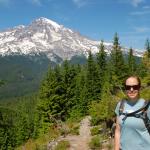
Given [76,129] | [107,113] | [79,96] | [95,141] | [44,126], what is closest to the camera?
[95,141]

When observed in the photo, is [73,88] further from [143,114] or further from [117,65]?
[143,114]

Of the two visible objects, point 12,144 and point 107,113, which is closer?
point 107,113

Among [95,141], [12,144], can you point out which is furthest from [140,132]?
[12,144]

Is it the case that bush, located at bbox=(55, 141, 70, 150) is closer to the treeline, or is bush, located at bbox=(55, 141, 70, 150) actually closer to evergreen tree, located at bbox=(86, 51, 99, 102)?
the treeline

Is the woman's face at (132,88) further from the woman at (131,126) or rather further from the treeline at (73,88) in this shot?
the treeline at (73,88)

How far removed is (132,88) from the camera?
6715 millimetres

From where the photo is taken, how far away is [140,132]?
21.5 ft

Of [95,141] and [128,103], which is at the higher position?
[128,103]

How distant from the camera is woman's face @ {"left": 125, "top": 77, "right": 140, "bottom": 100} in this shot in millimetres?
6711

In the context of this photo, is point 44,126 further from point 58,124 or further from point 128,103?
point 128,103

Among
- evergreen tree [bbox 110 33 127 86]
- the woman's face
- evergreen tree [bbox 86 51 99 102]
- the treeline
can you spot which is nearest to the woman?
the woman's face

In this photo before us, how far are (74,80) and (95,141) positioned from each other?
2038 inches

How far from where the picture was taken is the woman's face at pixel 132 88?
22.0 feet

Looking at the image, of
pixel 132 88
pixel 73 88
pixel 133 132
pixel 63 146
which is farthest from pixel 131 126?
pixel 73 88
